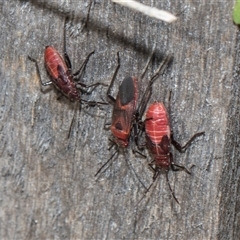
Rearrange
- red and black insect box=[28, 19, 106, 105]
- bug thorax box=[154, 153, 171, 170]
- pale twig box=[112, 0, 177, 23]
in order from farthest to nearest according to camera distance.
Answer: red and black insect box=[28, 19, 106, 105]
bug thorax box=[154, 153, 171, 170]
pale twig box=[112, 0, 177, 23]

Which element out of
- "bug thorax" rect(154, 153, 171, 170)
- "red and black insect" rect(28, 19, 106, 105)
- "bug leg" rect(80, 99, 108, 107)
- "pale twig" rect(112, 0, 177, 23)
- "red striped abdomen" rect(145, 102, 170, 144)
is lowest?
"bug thorax" rect(154, 153, 171, 170)

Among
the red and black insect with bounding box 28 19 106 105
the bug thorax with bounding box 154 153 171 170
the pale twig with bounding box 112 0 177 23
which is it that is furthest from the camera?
the red and black insect with bounding box 28 19 106 105

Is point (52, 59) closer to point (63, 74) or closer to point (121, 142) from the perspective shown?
point (63, 74)

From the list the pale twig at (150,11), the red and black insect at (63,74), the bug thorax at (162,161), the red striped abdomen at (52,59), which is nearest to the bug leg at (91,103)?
the red and black insect at (63,74)

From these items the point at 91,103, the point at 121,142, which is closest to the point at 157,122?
the point at 121,142

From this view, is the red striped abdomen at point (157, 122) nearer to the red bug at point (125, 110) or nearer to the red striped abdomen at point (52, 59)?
the red bug at point (125, 110)

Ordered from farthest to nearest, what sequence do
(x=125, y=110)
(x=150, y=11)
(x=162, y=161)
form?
(x=125, y=110) < (x=162, y=161) < (x=150, y=11)

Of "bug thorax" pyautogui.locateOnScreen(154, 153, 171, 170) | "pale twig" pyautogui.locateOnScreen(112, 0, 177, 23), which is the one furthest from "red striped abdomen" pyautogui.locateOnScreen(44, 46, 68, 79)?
"bug thorax" pyautogui.locateOnScreen(154, 153, 171, 170)

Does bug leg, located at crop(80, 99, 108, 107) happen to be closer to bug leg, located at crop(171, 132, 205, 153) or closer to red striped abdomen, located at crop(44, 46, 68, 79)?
red striped abdomen, located at crop(44, 46, 68, 79)
